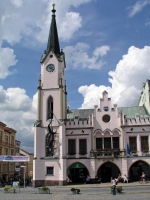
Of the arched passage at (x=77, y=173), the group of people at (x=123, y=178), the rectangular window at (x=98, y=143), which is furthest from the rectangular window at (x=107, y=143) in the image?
the arched passage at (x=77, y=173)

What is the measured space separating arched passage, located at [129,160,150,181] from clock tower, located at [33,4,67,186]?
11.2 meters

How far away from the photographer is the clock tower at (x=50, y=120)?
39031 millimetres

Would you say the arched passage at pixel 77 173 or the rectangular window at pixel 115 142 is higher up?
the rectangular window at pixel 115 142

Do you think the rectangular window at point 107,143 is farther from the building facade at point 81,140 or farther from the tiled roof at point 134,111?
the tiled roof at point 134,111

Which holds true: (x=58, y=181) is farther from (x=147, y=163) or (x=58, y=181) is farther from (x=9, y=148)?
(x=9, y=148)

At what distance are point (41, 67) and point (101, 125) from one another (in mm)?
13974

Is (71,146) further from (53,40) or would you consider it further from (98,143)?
(53,40)

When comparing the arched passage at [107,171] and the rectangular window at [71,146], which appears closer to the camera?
the rectangular window at [71,146]

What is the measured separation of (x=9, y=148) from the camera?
212ft

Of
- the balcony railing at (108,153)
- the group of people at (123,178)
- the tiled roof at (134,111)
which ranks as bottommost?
the group of people at (123,178)

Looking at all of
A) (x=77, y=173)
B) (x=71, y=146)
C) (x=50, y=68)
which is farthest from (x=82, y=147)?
(x=50, y=68)

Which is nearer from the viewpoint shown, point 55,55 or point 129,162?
point 129,162

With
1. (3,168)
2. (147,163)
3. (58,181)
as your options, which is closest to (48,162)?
(58,181)

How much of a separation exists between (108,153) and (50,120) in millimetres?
10119
